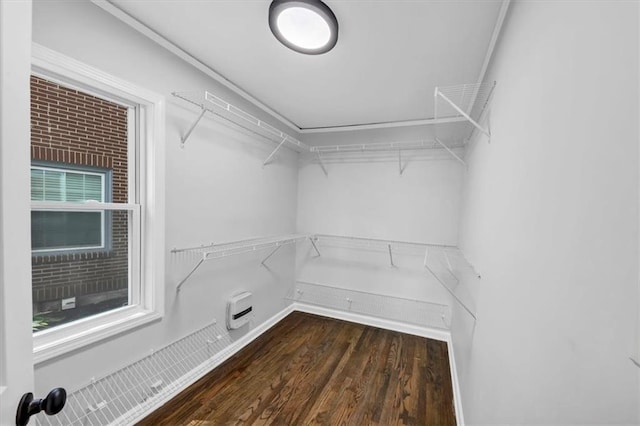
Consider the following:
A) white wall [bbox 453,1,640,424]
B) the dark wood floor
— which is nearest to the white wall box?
white wall [bbox 453,1,640,424]

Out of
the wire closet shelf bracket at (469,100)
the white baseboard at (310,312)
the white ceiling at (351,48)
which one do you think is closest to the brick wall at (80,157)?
the white ceiling at (351,48)

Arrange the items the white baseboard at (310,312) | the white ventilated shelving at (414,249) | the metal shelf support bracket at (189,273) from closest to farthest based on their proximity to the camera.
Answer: the white baseboard at (310,312)
the metal shelf support bracket at (189,273)
the white ventilated shelving at (414,249)

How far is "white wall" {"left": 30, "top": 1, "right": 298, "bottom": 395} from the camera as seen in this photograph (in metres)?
1.31

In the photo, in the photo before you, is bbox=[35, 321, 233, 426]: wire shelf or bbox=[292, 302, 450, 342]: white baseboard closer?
bbox=[35, 321, 233, 426]: wire shelf

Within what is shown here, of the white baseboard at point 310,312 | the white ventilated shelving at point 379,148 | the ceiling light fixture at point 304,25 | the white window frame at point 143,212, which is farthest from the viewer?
the white ventilated shelving at point 379,148

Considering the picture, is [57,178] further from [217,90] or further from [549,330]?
[549,330]

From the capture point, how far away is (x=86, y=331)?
140 cm

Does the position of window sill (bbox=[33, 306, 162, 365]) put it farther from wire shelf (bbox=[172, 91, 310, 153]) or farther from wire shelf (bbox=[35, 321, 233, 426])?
wire shelf (bbox=[172, 91, 310, 153])

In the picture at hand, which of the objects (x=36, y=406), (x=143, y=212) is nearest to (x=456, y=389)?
(x=36, y=406)

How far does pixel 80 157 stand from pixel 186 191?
609 mm

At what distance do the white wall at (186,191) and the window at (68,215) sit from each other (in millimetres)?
356

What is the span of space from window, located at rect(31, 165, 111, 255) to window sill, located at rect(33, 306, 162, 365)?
1.34 feet

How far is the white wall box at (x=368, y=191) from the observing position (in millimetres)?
506

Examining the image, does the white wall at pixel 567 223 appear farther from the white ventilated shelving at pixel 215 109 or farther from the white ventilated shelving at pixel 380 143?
the white ventilated shelving at pixel 215 109
